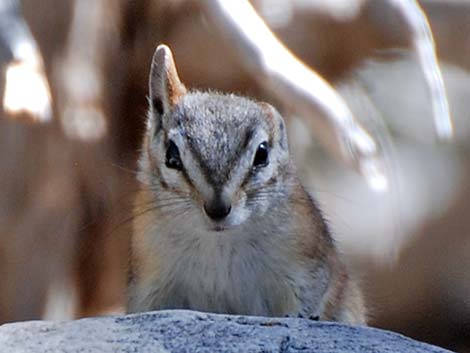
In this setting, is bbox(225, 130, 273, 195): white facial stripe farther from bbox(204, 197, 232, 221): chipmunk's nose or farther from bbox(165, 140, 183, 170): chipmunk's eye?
bbox(165, 140, 183, 170): chipmunk's eye

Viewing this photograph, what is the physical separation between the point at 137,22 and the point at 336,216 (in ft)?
4.80

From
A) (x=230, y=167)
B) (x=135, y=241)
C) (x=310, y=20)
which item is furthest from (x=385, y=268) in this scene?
(x=230, y=167)

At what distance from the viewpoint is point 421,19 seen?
4.43 metres

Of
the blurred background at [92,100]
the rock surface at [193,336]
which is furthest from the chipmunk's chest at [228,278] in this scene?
the blurred background at [92,100]

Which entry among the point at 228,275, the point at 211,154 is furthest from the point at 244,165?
the point at 228,275

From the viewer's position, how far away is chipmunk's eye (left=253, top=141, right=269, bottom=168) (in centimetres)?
346

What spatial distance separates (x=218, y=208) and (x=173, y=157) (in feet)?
1.00

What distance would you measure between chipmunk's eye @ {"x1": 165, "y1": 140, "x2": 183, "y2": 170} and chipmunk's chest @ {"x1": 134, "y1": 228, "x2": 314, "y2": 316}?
0.77 feet

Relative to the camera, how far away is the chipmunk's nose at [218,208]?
322cm

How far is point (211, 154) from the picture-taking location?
3305 mm

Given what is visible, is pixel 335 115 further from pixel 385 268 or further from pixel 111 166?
pixel 385 268

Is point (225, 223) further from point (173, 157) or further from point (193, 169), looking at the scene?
point (173, 157)

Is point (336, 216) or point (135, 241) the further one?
point (336, 216)

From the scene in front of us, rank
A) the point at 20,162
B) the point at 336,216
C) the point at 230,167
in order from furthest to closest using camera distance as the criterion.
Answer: the point at 336,216 → the point at 20,162 → the point at 230,167
